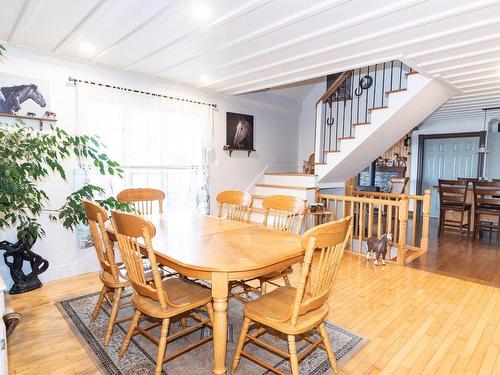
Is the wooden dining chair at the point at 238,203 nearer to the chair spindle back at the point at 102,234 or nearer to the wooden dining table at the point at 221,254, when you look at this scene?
the wooden dining table at the point at 221,254

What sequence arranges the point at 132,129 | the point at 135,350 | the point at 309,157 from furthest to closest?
the point at 309,157
the point at 132,129
the point at 135,350

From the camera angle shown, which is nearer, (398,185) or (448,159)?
(398,185)

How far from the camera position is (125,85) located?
3.73 m

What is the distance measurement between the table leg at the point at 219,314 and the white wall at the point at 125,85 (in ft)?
8.42

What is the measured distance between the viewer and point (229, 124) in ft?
16.0

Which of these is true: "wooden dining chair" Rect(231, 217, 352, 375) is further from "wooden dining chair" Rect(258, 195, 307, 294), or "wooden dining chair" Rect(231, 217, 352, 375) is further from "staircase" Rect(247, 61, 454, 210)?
"staircase" Rect(247, 61, 454, 210)

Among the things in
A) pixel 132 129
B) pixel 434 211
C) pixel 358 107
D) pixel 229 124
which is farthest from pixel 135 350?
pixel 434 211

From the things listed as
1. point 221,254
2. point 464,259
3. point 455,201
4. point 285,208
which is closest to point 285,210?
point 285,208

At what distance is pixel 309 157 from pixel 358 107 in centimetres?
141

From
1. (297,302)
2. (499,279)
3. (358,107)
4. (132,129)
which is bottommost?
(499,279)

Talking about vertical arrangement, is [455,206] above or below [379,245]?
above

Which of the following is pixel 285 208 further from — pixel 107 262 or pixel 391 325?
pixel 107 262

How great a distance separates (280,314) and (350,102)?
4.37 m

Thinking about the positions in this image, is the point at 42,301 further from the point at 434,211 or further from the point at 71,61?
the point at 434,211
